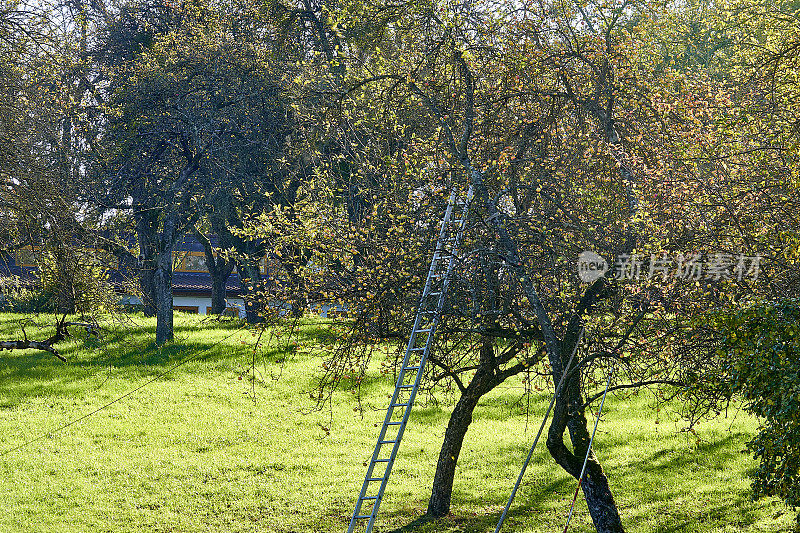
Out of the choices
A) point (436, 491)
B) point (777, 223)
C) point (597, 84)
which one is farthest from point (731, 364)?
point (436, 491)

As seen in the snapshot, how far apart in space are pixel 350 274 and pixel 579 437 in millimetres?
4441

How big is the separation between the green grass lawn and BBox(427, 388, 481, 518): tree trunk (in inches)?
16.7

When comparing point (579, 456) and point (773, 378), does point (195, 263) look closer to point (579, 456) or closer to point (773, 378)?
point (579, 456)

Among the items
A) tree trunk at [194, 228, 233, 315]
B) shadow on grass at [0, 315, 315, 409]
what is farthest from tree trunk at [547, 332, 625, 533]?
tree trunk at [194, 228, 233, 315]

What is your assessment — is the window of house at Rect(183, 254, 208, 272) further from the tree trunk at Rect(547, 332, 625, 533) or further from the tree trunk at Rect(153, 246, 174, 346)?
the tree trunk at Rect(547, 332, 625, 533)

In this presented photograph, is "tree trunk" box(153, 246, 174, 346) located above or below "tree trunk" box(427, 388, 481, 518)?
above

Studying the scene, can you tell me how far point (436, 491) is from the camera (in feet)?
49.1

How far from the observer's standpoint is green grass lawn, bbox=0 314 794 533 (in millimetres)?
15180

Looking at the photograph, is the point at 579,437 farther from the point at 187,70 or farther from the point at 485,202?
the point at 187,70

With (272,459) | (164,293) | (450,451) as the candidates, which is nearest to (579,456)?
(450,451)

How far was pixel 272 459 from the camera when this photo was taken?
19031 mm

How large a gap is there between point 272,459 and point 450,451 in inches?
244

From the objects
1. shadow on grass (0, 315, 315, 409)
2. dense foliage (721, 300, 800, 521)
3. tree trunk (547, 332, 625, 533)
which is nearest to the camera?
dense foliage (721, 300, 800, 521)

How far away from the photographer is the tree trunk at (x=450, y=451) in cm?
1428
